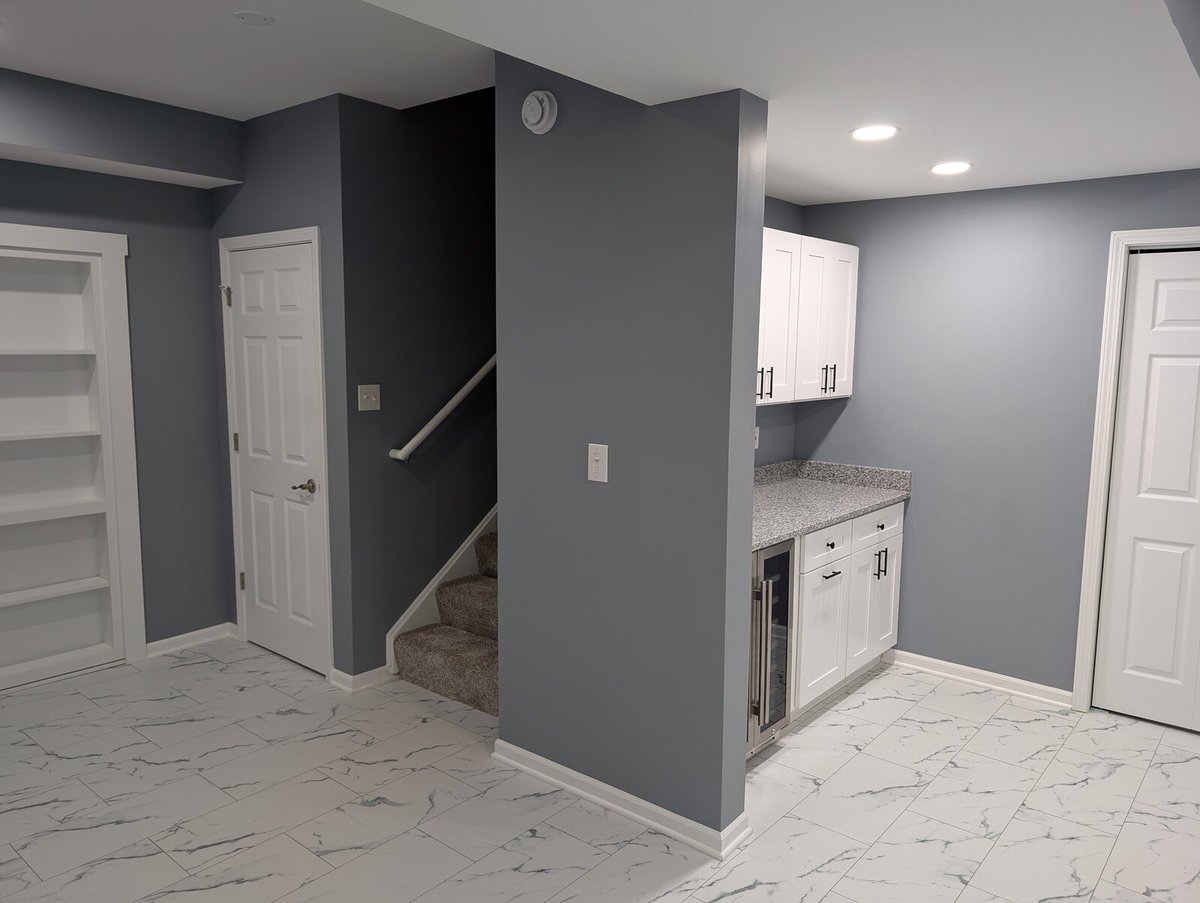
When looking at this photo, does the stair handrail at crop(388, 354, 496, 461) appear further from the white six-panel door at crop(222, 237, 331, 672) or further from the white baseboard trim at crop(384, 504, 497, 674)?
the white baseboard trim at crop(384, 504, 497, 674)

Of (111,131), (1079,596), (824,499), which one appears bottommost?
(1079,596)

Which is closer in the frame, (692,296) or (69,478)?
(692,296)

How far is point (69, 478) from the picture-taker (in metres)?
3.78

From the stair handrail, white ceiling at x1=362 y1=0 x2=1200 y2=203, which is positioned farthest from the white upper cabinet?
the stair handrail

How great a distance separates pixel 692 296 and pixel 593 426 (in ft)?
1.79

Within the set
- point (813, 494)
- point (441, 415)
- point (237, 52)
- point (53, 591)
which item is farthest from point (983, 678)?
point (53, 591)

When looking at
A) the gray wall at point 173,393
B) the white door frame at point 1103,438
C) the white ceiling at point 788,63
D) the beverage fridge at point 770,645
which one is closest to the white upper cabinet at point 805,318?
the white ceiling at point 788,63

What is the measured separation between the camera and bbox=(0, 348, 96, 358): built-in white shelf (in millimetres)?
3469

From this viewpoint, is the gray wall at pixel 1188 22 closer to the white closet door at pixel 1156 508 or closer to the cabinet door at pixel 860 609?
the white closet door at pixel 1156 508

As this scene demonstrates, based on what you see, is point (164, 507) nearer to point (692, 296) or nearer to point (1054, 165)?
point (692, 296)

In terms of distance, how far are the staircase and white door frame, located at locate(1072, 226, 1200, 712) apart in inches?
99.5

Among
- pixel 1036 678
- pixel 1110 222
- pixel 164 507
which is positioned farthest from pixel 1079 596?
pixel 164 507

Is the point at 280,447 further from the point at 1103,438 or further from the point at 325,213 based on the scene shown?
the point at 1103,438

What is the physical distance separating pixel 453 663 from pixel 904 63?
9.10 ft
